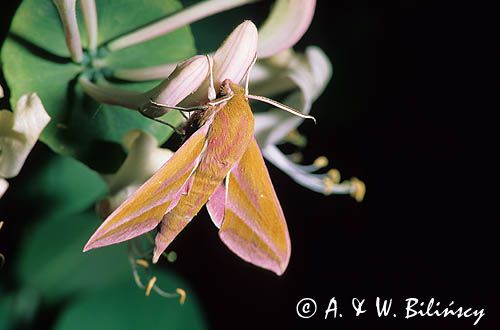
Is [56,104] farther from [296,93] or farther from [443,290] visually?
[443,290]

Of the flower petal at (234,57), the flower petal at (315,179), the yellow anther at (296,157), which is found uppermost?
the yellow anther at (296,157)

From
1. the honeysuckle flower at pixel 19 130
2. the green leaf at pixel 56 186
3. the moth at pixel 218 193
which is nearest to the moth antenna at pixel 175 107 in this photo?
the moth at pixel 218 193

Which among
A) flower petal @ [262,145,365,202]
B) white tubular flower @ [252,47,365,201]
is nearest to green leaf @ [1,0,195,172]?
white tubular flower @ [252,47,365,201]

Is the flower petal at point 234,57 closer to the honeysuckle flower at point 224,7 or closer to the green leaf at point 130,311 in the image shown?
the honeysuckle flower at point 224,7

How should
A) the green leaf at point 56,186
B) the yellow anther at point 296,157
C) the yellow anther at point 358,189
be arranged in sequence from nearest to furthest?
the green leaf at point 56,186, the yellow anther at point 358,189, the yellow anther at point 296,157

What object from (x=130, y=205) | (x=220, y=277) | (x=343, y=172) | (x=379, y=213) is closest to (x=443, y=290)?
(x=379, y=213)

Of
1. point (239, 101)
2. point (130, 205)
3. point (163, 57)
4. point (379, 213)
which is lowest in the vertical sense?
point (130, 205)

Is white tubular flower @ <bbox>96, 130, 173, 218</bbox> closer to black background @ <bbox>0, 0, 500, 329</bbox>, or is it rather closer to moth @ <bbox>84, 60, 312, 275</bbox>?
moth @ <bbox>84, 60, 312, 275</bbox>
